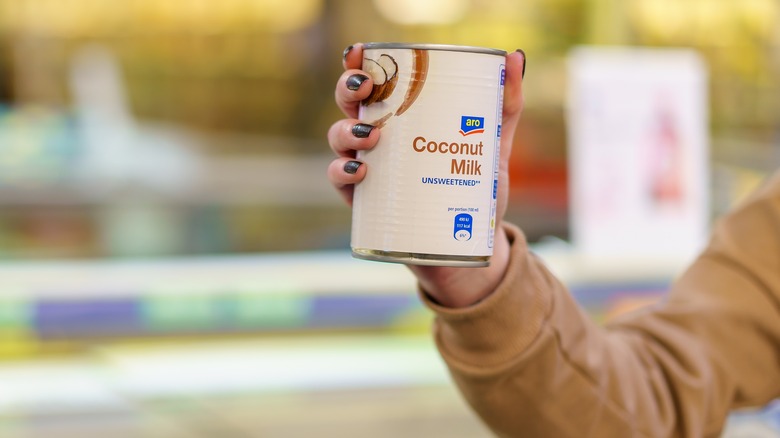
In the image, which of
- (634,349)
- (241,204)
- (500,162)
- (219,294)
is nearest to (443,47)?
(500,162)

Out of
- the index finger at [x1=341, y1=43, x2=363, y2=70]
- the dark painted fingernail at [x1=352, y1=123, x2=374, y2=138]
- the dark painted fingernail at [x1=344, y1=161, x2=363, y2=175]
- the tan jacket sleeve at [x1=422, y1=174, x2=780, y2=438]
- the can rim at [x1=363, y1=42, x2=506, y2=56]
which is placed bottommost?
the tan jacket sleeve at [x1=422, y1=174, x2=780, y2=438]

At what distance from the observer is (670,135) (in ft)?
7.50

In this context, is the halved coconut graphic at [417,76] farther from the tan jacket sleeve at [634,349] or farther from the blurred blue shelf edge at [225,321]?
the blurred blue shelf edge at [225,321]

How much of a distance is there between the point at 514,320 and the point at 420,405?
1075 millimetres

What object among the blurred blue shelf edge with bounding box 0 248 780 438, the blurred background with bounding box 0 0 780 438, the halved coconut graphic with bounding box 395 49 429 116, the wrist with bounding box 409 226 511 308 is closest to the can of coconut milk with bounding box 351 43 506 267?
the halved coconut graphic with bounding box 395 49 429 116

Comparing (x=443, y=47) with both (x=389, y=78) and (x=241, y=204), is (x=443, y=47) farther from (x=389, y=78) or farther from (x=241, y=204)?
(x=241, y=204)

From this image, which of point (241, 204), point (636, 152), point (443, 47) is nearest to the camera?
point (443, 47)

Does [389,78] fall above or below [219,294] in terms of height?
above

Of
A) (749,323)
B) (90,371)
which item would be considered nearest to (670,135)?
(749,323)

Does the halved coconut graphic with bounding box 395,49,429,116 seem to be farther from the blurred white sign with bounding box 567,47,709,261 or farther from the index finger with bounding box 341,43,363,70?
the blurred white sign with bounding box 567,47,709,261

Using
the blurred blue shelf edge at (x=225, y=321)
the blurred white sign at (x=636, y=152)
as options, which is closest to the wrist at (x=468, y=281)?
the blurred blue shelf edge at (x=225, y=321)

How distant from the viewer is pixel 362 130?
2.76 feet

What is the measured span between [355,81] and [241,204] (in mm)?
2897

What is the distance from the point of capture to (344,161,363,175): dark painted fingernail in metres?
0.85
